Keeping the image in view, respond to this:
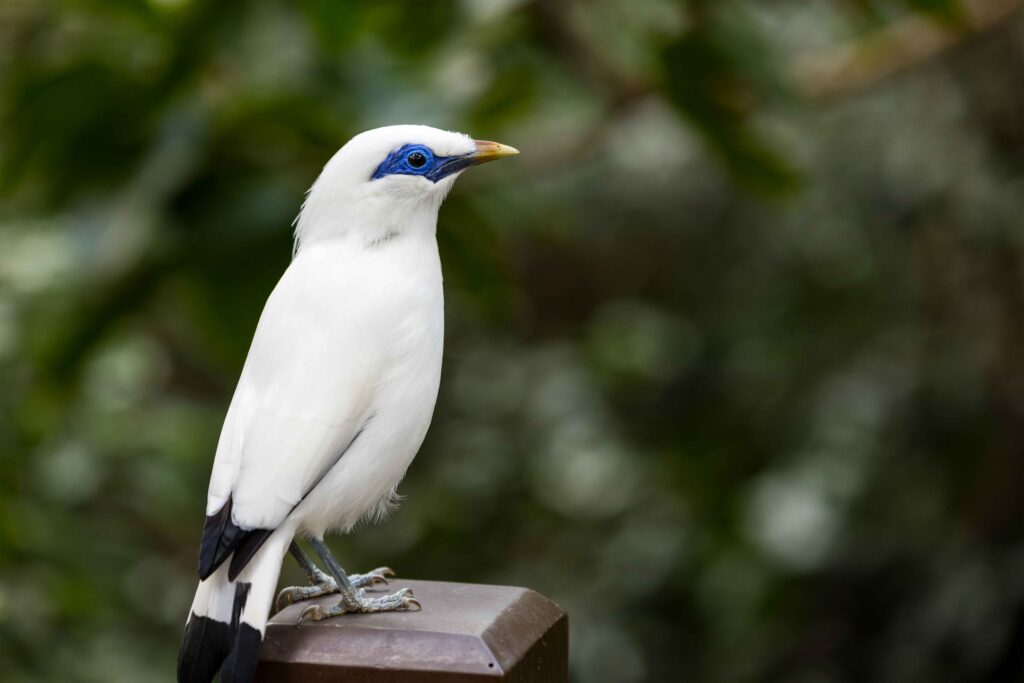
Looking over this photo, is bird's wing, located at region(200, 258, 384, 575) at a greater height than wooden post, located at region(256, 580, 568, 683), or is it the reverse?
bird's wing, located at region(200, 258, 384, 575)

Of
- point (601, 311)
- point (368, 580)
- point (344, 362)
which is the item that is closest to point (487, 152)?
point (344, 362)

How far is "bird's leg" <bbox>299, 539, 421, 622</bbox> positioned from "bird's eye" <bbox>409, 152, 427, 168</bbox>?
70 cm

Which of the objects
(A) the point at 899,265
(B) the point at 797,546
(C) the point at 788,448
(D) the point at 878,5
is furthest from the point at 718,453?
(D) the point at 878,5

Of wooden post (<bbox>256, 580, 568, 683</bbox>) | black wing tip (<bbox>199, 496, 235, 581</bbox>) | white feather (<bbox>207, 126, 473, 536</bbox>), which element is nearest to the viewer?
wooden post (<bbox>256, 580, 568, 683</bbox>)

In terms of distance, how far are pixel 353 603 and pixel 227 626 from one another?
0.78 feet

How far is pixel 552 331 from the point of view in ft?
23.1

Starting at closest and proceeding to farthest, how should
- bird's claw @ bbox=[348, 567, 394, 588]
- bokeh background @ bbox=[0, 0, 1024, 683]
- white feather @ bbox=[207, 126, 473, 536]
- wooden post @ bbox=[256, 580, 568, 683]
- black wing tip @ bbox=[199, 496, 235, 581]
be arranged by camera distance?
1. wooden post @ bbox=[256, 580, 568, 683]
2. black wing tip @ bbox=[199, 496, 235, 581]
3. white feather @ bbox=[207, 126, 473, 536]
4. bird's claw @ bbox=[348, 567, 394, 588]
5. bokeh background @ bbox=[0, 0, 1024, 683]

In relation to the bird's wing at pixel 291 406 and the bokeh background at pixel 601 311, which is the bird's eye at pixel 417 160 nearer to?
the bird's wing at pixel 291 406

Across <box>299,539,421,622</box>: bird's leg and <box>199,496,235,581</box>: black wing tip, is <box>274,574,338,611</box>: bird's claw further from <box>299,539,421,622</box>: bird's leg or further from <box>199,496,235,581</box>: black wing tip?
<box>199,496,235,581</box>: black wing tip

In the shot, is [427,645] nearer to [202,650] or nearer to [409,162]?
[202,650]

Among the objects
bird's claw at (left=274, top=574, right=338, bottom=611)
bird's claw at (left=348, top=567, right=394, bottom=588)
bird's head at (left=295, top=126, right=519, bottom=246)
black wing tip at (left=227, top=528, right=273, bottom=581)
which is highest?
bird's head at (left=295, top=126, right=519, bottom=246)

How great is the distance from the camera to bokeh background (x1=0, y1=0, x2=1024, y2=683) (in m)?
3.12

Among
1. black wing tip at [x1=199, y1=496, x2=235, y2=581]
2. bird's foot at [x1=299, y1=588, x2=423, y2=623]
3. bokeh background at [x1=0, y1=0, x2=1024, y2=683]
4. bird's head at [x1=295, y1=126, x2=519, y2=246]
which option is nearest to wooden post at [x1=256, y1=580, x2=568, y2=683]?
bird's foot at [x1=299, y1=588, x2=423, y2=623]

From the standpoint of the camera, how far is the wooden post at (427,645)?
173 centimetres
